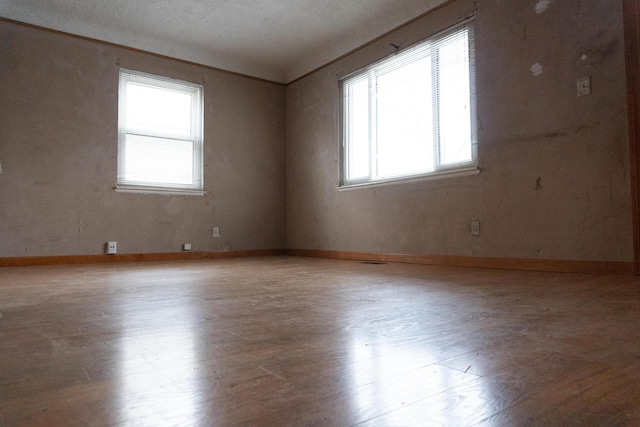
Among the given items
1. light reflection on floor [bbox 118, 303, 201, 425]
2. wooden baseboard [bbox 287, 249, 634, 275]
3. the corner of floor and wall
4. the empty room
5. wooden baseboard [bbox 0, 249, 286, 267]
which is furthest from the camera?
wooden baseboard [bbox 0, 249, 286, 267]

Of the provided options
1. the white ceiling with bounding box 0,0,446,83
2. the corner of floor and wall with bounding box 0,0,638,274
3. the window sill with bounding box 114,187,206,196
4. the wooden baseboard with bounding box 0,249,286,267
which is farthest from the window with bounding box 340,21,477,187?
the window sill with bounding box 114,187,206,196

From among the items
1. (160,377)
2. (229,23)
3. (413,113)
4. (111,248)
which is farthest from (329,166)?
(160,377)

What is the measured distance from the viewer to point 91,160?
4.75 metres

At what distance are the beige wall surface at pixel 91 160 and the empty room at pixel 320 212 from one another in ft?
0.08

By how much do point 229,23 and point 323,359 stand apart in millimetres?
4628

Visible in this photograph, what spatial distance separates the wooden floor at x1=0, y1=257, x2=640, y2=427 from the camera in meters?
0.75

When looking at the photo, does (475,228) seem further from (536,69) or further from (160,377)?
(160,377)

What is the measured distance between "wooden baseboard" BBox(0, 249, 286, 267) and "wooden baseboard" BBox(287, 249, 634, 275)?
156cm

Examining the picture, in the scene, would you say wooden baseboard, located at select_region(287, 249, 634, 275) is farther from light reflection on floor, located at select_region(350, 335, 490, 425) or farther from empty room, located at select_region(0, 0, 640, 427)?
light reflection on floor, located at select_region(350, 335, 490, 425)

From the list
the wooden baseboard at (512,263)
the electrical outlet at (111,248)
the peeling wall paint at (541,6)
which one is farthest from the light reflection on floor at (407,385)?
the electrical outlet at (111,248)

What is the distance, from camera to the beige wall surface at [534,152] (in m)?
2.99

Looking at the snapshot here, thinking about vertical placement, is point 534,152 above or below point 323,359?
above

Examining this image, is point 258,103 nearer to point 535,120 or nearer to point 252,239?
point 252,239

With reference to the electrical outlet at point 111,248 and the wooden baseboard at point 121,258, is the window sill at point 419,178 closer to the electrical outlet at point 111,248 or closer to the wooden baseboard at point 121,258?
the wooden baseboard at point 121,258
